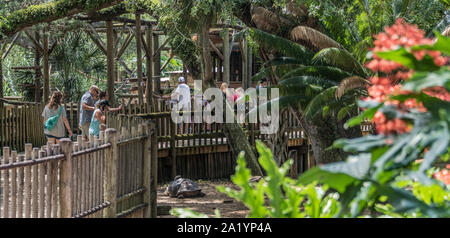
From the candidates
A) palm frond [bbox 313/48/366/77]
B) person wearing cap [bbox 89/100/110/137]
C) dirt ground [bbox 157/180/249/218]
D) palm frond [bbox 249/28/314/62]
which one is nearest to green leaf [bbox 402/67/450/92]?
palm frond [bbox 313/48/366/77]

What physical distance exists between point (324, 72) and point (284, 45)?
85 cm

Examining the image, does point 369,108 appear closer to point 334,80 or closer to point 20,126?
point 334,80

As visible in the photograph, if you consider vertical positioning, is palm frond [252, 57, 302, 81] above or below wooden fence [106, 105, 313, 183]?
above

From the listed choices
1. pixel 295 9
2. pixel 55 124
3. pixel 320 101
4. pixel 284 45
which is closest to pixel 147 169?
pixel 55 124

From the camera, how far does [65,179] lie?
722 cm

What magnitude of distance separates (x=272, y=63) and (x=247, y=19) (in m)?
1.58

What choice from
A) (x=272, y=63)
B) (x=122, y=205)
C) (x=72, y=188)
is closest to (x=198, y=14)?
(x=272, y=63)

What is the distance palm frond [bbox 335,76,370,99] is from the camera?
Answer: 1101cm

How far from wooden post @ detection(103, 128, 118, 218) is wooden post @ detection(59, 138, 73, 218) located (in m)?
1.30

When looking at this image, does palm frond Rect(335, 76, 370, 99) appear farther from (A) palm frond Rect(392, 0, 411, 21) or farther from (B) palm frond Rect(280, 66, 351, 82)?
(A) palm frond Rect(392, 0, 411, 21)

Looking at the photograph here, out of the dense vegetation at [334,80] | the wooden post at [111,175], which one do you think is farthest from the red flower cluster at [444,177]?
the wooden post at [111,175]

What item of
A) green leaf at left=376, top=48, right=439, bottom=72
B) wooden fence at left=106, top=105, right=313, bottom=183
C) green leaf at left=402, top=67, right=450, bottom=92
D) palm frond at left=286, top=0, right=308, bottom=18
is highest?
palm frond at left=286, top=0, right=308, bottom=18

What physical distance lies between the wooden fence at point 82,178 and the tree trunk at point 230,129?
4569mm
